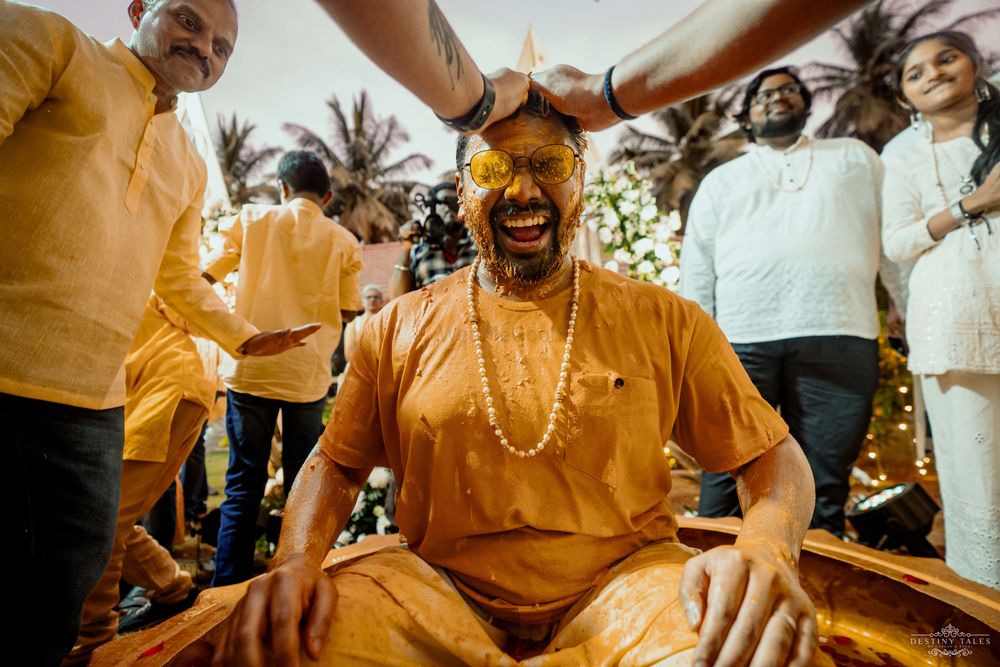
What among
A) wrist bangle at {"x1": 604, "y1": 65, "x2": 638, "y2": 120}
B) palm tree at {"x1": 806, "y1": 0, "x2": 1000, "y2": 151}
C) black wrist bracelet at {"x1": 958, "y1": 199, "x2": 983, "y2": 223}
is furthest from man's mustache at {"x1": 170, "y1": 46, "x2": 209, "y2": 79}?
palm tree at {"x1": 806, "y1": 0, "x2": 1000, "y2": 151}

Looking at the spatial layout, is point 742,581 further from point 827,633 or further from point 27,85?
point 27,85

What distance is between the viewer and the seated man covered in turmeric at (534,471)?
43.1 inches

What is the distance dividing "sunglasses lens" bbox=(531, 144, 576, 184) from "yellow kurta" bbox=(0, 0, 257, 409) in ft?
4.33

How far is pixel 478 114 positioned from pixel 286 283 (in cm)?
243

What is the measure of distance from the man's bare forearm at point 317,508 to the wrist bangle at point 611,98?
4.25 ft

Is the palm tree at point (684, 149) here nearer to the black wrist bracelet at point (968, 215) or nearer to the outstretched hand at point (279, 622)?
the black wrist bracelet at point (968, 215)

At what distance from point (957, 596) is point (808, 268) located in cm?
174

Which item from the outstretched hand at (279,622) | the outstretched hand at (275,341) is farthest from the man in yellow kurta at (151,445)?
the outstretched hand at (279,622)

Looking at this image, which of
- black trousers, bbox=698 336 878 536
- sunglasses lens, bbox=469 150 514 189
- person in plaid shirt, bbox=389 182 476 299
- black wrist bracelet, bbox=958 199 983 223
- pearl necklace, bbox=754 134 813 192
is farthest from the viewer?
person in plaid shirt, bbox=389 182 476 299

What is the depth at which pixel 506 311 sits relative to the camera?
1628 millimetres

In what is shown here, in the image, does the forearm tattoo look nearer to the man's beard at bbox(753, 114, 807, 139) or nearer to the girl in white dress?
the girl in white dress

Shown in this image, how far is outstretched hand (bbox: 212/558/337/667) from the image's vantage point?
103 cm

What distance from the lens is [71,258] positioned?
155cm

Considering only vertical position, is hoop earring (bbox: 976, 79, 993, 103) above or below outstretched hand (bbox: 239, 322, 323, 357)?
above
